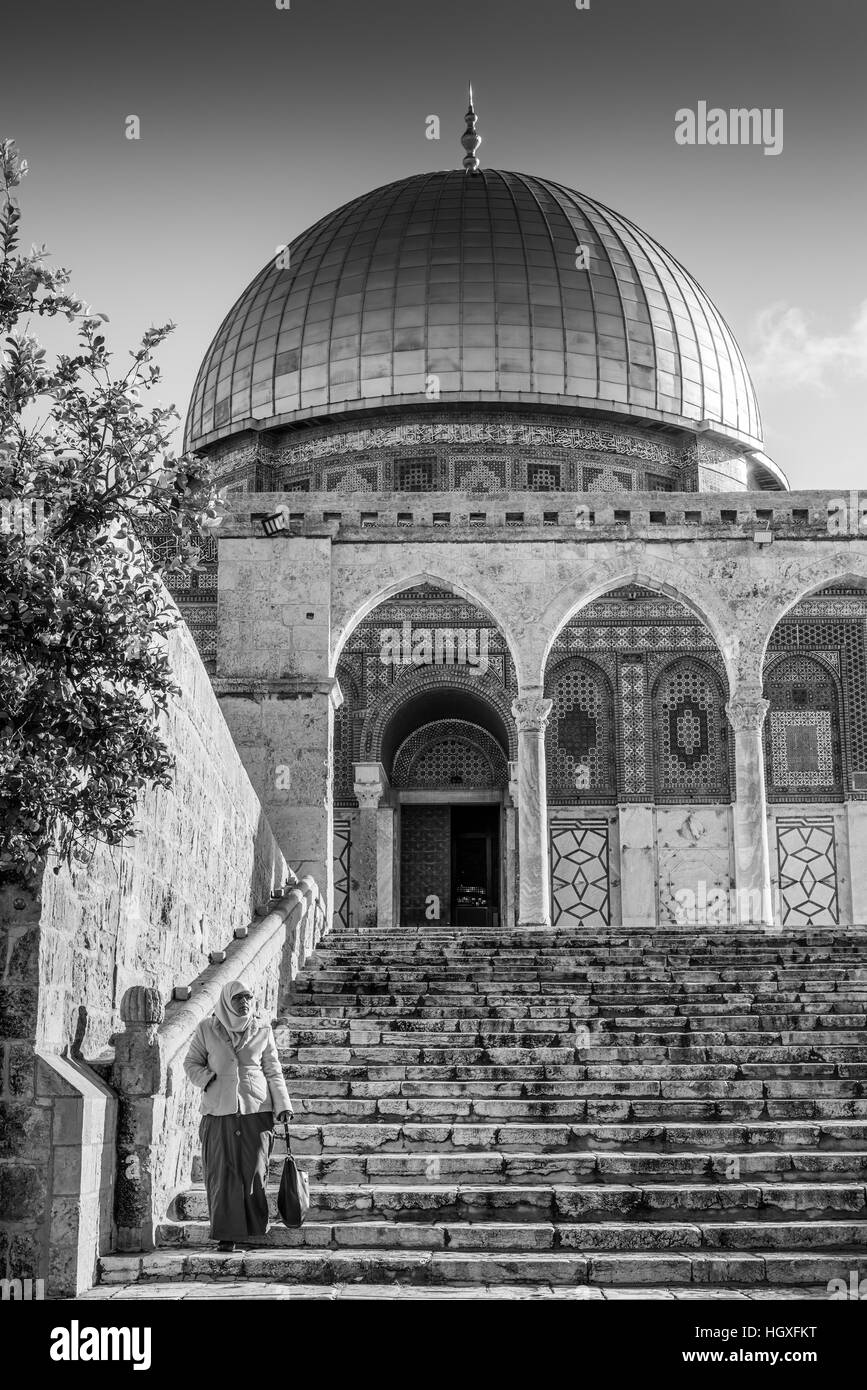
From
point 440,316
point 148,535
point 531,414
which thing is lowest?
point 148,535

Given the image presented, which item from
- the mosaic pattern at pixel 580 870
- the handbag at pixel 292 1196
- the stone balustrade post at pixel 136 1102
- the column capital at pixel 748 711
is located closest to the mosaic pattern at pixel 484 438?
the mosaic pattern at pixel 580 870

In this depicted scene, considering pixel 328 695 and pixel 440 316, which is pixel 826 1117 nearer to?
pixel 328 695

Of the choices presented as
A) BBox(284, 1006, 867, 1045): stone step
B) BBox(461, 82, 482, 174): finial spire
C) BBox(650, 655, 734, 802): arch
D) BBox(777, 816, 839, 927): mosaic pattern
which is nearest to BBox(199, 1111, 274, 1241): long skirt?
BBox(284, 1006, 867, 1045): stone step

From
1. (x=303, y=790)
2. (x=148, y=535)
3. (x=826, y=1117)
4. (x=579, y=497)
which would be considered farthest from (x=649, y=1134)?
(x=579, y=497)

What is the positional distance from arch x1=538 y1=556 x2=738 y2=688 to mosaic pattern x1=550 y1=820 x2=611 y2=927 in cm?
481

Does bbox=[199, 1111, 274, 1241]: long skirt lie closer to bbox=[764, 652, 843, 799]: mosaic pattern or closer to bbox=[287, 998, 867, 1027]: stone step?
bbox=[287, 998, 867, 1027]: stone step

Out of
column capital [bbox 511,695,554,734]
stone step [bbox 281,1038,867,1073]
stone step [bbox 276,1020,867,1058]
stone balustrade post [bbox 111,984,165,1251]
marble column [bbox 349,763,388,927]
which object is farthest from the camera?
marble column [bbox 349,763,388,927]

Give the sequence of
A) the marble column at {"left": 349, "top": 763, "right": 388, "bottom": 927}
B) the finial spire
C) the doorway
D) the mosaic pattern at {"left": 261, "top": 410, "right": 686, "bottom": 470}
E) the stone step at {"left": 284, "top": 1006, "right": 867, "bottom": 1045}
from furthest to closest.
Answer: the finial spire, the mosaic pattern at {"left": 261, "top": 410, "right": 686, "bottom": 470}, the doorway, the marble column at {"left": 349, "top": 763, "right": 388, "bottom": 927}, the stone step at {"left": 284, "top": 1006, "right": 867, "bottom": 1045}

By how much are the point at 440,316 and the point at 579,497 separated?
7.19 metres

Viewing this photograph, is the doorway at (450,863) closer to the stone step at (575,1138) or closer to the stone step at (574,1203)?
the stone step at (575,1138)

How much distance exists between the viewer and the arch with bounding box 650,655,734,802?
20.8 m

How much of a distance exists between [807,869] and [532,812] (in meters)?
6.00

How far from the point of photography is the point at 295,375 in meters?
23.5

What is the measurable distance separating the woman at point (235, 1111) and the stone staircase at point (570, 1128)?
0.52ft
